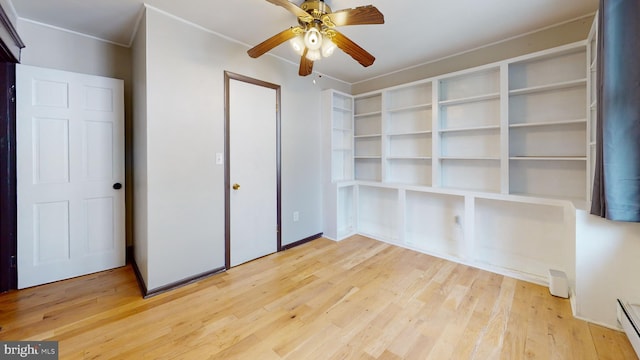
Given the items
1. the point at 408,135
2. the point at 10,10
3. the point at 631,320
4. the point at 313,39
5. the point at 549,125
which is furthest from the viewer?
the point at 408,135

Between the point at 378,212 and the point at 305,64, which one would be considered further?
the point at 378,212

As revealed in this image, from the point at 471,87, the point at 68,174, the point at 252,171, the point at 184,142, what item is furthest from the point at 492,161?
the point at 68,174

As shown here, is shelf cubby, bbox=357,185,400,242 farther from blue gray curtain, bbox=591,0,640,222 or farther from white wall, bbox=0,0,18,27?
white wall, bbox=0,0,18,27

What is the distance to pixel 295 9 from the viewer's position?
1694 millimetres

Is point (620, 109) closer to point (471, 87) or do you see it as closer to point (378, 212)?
point (471, 87)

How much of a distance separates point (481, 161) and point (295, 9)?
258 centimetres

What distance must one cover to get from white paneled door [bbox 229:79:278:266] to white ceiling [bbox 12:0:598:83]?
0.63m

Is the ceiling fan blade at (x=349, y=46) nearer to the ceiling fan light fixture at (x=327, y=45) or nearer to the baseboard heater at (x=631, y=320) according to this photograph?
the ceiling fan light fixture at (x=327, y=45)

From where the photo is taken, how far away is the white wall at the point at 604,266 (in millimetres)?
1682

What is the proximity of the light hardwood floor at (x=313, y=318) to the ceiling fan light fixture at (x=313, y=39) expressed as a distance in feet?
6.77

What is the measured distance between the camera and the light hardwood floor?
61.5 inches

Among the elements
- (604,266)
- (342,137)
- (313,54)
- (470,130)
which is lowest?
(604,266)

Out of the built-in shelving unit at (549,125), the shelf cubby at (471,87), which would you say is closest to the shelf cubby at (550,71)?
the built-in shelving unit at (549,125)

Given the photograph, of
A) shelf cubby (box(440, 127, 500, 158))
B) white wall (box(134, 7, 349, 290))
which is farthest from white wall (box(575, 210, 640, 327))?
→ white wall (box(134, 7, 349, 290))
